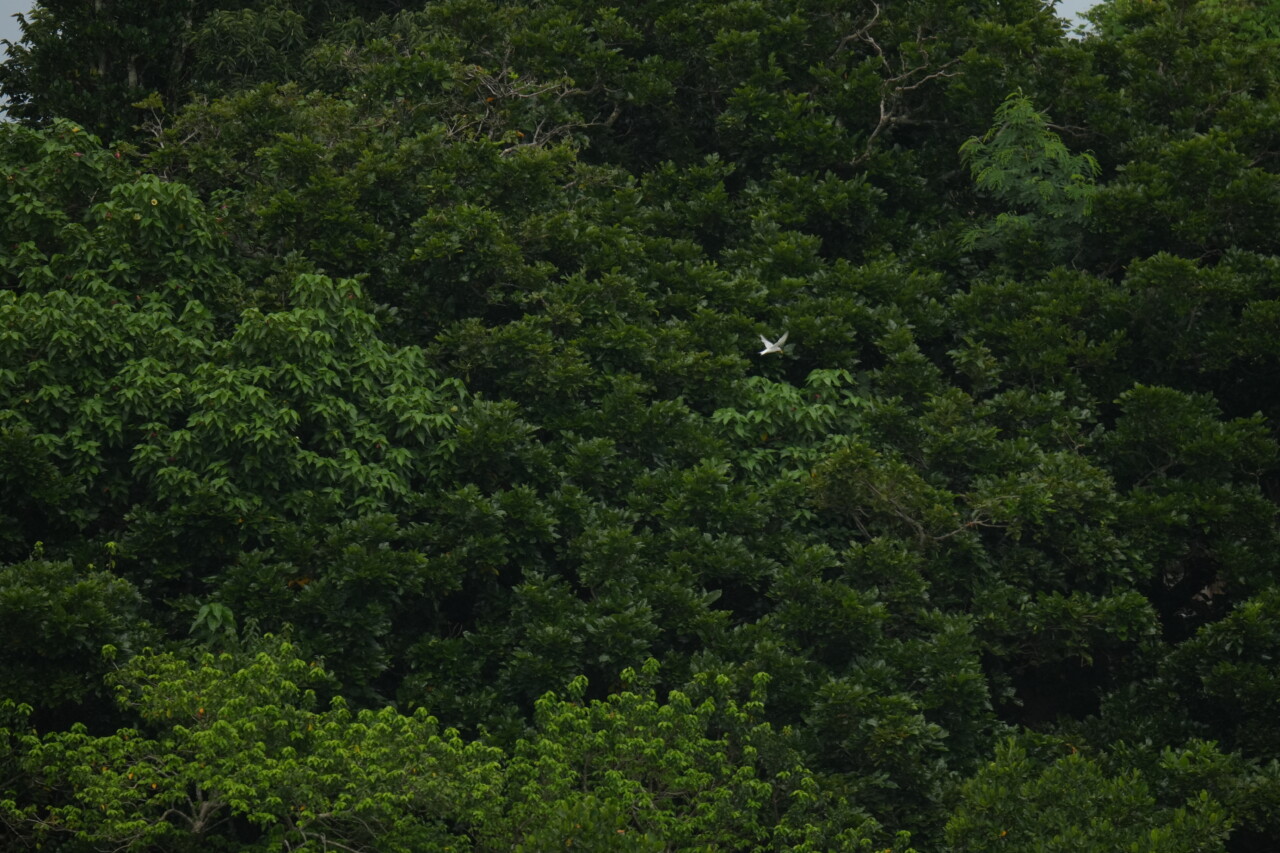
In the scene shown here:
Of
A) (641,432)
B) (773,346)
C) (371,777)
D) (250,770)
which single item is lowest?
(250,770)

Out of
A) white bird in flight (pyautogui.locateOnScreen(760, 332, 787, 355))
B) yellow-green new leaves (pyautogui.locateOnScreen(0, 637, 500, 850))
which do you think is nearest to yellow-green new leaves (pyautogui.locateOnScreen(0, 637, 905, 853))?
yellow-green new leaves (pyautogui.locateOnScreen(0, 637, 500, 850))

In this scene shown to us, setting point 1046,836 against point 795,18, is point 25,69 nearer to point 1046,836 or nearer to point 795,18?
point 795,18

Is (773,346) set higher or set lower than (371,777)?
higher

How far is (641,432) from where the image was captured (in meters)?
14.0

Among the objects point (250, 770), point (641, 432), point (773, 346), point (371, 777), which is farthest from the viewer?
point (773, 346)

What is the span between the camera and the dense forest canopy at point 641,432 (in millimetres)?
10844

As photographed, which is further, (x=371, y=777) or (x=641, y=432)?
(x=641, y=432)

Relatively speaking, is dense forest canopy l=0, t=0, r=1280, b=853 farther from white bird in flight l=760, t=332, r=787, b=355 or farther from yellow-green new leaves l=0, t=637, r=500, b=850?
white bird in flight l=760, t=332, r=787, b=355

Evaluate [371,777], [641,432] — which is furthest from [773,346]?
[371,777]

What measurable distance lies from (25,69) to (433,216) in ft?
21.5

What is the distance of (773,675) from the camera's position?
1249cm

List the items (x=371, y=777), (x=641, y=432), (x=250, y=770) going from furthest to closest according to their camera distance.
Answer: (x=641, y=432)
(x=371, y=777)
(x=250, y=770)

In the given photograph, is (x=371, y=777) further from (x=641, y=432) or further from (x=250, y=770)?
(x=641, y=432)

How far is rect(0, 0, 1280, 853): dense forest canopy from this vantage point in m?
10.8
